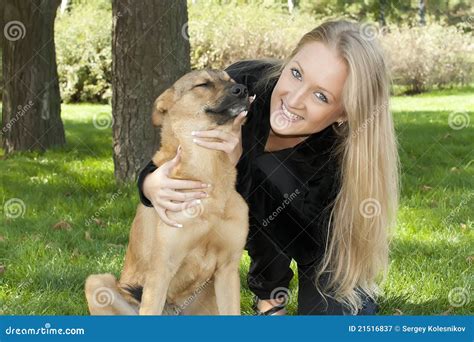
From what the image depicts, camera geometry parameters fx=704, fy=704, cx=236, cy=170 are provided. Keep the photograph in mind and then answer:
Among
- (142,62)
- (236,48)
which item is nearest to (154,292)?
(142,62)

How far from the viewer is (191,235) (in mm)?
3184

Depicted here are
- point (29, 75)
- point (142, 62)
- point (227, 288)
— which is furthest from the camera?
point (29, 75)

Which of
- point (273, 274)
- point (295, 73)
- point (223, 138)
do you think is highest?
point (295, 73)

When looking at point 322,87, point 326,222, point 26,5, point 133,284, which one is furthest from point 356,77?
point 26,5

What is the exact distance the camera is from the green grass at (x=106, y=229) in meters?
4.18

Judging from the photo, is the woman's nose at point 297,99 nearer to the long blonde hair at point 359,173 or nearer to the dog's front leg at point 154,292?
the long blonde hair at point 359,173

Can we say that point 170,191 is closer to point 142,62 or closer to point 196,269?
point 196,269

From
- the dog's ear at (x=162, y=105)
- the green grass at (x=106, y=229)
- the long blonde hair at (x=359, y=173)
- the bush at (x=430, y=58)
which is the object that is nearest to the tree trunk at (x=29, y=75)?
the green grass at (x=106, y=229)

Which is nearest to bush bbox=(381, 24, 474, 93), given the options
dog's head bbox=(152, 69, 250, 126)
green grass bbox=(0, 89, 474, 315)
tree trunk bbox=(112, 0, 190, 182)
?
green grass bbox=(0, 89, 474, 315)

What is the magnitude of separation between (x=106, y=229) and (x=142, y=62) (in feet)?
5.35

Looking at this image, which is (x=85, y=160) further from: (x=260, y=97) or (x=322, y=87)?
(x=322, y=87)

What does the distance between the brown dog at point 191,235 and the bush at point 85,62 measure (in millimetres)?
12839

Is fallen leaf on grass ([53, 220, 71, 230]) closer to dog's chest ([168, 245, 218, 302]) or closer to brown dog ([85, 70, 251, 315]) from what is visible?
brown dog ([85, 70, 251, 315])

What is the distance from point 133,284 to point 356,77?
1.52 metres
